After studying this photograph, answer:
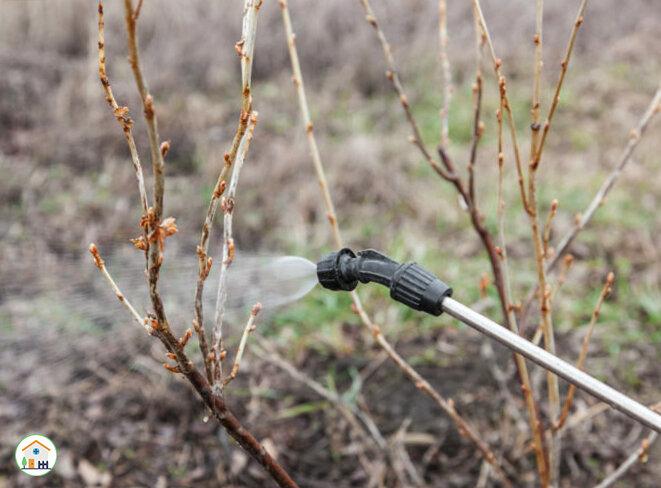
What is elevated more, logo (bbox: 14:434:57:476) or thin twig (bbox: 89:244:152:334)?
thin twig (bbox: 89:244:152:334)

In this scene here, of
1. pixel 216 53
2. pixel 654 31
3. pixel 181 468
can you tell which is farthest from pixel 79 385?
pixel 654 31

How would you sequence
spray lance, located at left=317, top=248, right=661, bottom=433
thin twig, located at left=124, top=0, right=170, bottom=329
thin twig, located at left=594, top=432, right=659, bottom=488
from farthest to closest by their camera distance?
thin twig, located at left=594, top=432, right=659, bottom=488, spray lance, located at left=317, top=248, right=661, bottom=433, thin twig, located at left=124, top=0, right=170, bottom=329

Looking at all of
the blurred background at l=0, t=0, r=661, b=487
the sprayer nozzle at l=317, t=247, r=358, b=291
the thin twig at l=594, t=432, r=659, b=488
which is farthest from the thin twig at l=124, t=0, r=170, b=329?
the blurred background at l=0, t=0, r=661, b=487

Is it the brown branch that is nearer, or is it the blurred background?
the brown branch

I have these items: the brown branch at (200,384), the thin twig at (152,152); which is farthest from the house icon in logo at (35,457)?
the thin twig at (152,152)

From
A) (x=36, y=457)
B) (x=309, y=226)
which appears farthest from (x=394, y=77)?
(x=309, y=226)

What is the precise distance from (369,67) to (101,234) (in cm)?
302

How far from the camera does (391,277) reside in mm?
924

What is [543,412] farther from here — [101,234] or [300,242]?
[101,234]

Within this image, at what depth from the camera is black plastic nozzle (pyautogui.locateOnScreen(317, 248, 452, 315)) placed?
3.00 feet

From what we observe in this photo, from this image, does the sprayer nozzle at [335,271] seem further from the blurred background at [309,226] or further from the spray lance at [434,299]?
the blurred background at [309,226]

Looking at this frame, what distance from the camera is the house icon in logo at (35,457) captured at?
6.24ft

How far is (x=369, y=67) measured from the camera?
5.38 m

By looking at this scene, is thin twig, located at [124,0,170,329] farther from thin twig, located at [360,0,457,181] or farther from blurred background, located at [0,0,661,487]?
blurred background, located at [0,0,661,487]
